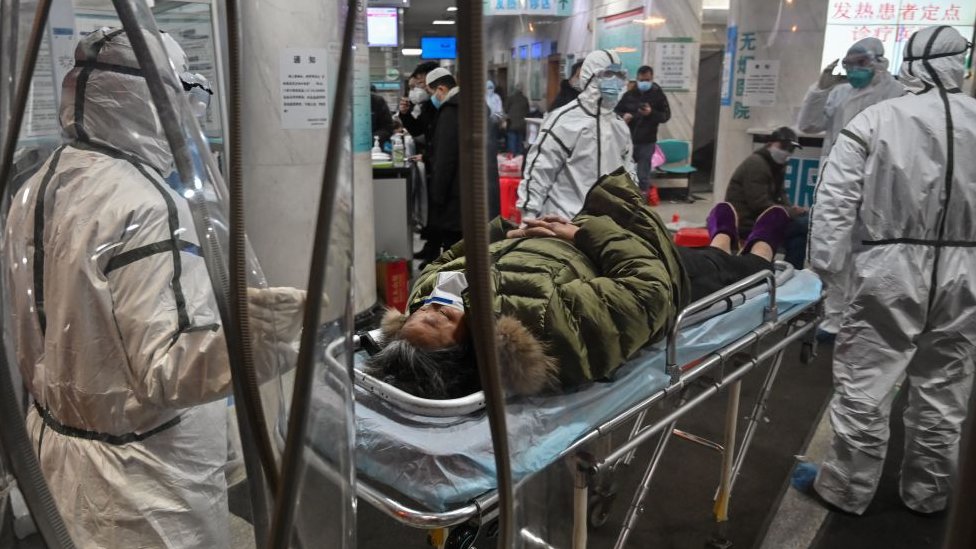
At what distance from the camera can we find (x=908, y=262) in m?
2.47

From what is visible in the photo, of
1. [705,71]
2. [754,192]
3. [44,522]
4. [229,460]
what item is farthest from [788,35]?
[44,522]

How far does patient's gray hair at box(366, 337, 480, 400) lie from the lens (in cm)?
172

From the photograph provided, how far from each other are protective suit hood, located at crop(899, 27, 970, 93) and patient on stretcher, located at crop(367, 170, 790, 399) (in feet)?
3.57

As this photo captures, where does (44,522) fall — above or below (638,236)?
below

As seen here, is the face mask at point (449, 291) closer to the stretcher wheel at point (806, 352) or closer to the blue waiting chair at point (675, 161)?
the stretcher wheel at point (806, 352)

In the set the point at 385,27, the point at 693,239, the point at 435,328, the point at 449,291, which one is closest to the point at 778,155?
the point at 693,239

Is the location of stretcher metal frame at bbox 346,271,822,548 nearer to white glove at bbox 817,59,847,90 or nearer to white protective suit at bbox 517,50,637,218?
white protective suit at bbox 517,50,637,218

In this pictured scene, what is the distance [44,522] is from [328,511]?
485 millimetres

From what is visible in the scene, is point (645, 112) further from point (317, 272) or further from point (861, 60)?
point (317, 272)

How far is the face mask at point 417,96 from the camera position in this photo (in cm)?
534

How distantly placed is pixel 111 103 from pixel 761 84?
6.31 meters

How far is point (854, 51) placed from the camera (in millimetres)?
4633

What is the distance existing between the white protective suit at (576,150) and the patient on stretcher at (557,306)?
0.89 metres

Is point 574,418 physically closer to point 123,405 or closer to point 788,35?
point 123,405
